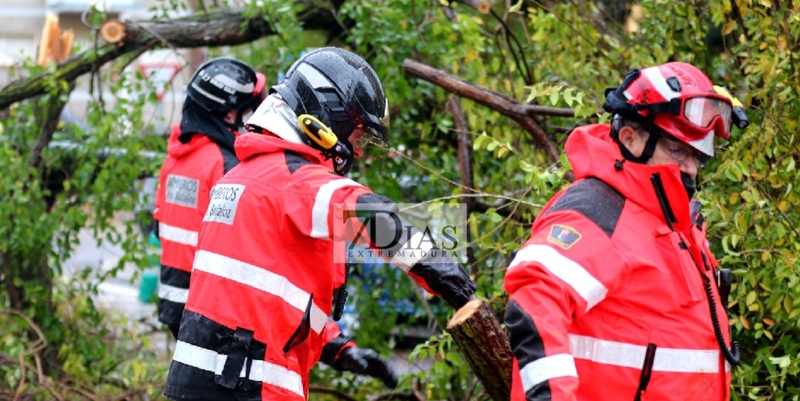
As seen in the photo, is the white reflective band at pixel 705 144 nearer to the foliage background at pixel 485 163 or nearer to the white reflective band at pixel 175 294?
the foliage background at pixel 485 163

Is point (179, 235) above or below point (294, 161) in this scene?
below

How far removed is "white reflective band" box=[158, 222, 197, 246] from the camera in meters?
5.12

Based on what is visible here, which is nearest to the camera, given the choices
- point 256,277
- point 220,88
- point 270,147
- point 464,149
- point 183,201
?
point 256,277

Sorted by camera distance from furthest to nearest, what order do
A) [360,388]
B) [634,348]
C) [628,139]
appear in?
[360,388] → [628,139] → [634,348]

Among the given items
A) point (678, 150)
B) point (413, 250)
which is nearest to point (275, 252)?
point (413, 250)

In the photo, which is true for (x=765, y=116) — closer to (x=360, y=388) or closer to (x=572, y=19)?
(x=572, y=19)

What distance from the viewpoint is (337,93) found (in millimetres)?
3322

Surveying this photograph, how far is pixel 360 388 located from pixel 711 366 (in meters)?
3.57

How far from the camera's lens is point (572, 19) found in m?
5.52

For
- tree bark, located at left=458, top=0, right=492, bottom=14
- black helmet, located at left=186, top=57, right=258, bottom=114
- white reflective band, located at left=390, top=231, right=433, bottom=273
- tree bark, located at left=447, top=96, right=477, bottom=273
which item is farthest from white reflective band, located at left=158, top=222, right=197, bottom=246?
white reflective band, located at left=390, top=231, right=433, bottom=273

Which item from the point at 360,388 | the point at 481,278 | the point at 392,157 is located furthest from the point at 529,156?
the point at 360,388

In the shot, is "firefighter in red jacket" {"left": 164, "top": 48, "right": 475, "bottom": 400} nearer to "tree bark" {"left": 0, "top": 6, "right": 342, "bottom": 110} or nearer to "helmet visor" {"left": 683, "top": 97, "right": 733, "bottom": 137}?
"helmet visor" {"left": 683, "top": 97, "right": 733, "bottom": 137}

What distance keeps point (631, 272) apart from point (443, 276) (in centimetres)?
53

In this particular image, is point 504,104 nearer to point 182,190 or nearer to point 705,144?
point 182,190
